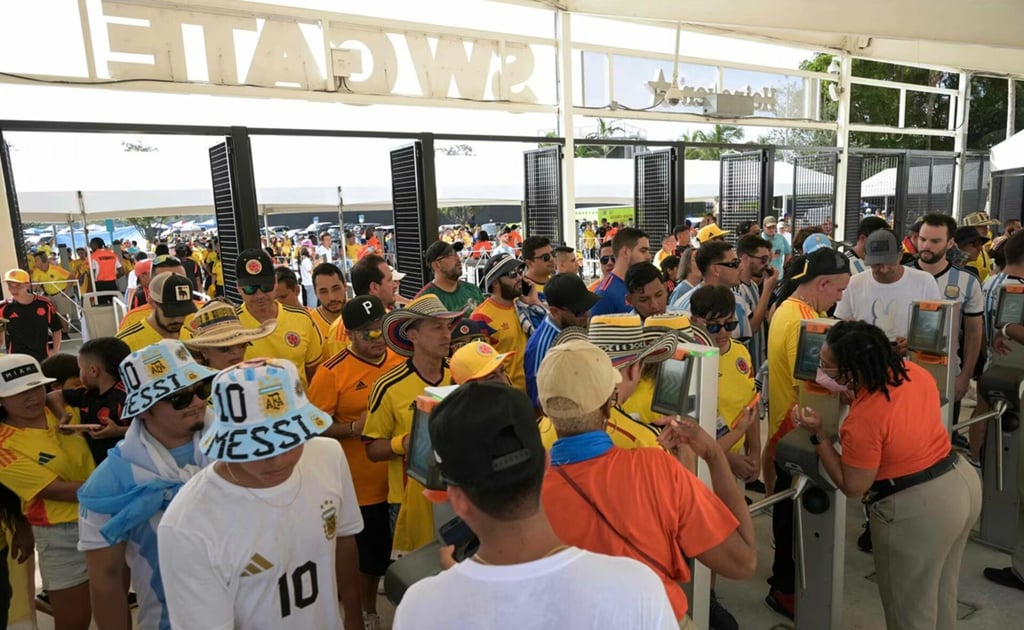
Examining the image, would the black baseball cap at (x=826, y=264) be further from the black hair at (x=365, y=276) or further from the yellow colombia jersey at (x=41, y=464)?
the yellow colombia jersey at (x=41, y=464)

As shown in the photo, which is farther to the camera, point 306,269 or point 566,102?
point 306,269

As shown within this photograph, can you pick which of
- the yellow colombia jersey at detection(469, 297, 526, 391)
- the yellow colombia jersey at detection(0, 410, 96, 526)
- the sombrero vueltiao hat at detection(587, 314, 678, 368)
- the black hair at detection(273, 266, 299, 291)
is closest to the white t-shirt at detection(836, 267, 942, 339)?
the yellow colombia jersey at detection(469, 297, 526, 391)

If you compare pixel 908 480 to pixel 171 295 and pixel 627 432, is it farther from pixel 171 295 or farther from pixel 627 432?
pixel 171 295

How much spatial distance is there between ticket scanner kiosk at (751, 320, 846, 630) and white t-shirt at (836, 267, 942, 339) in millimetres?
1322

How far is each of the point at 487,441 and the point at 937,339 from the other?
2.67m

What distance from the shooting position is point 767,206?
9.93m

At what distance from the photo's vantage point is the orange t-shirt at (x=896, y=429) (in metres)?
2.12

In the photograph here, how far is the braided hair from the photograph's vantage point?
210cm

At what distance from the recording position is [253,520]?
58.1 inches

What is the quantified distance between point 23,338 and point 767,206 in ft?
31.7

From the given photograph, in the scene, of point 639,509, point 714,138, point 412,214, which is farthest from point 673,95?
point 639,509

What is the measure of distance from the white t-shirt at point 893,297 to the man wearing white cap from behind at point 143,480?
136 inches

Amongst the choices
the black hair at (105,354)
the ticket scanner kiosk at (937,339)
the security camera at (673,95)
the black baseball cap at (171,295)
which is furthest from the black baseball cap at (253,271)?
the security camera at (673,95)

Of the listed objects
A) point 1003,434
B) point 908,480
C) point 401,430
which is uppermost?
point 401,430
